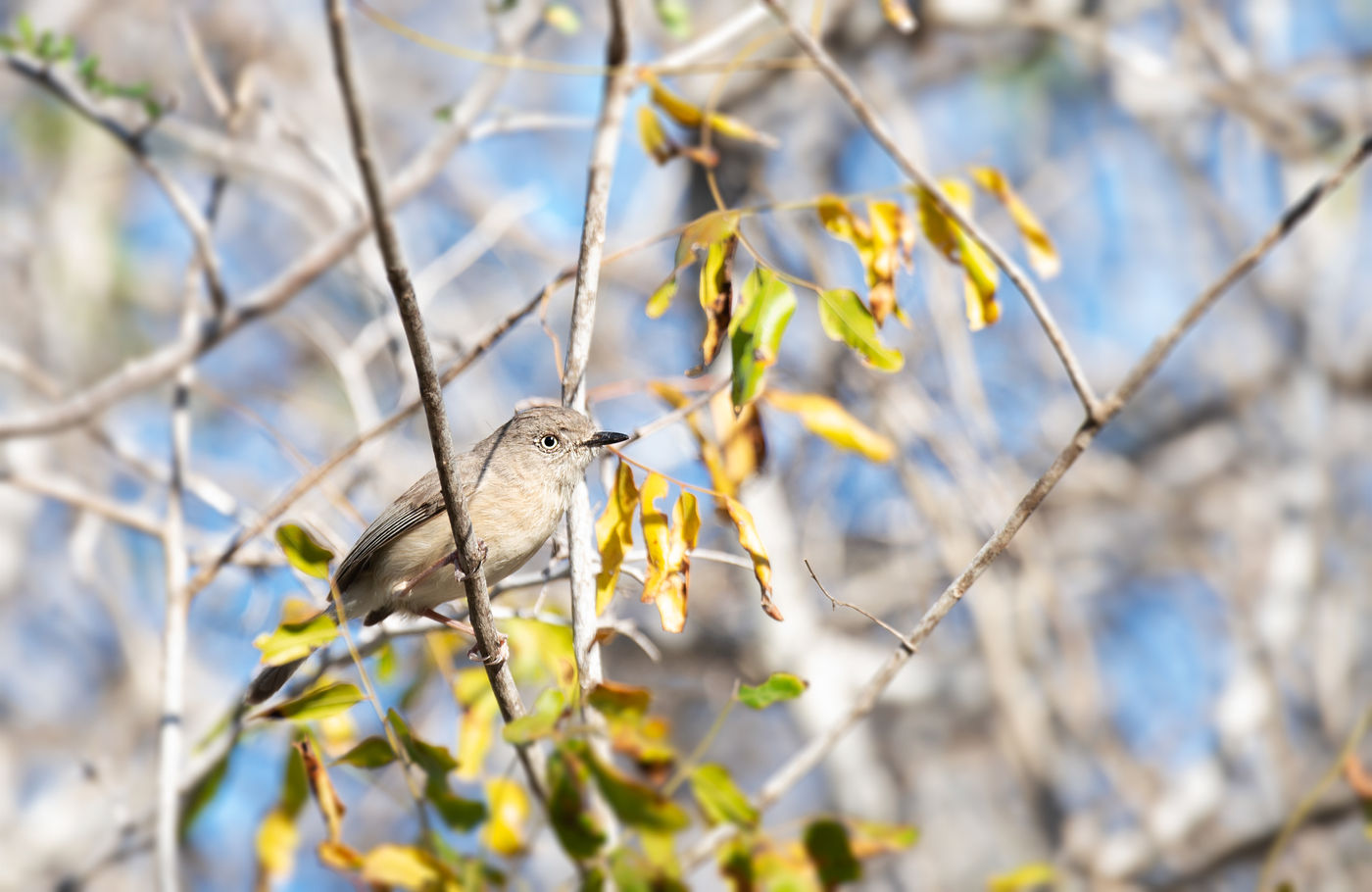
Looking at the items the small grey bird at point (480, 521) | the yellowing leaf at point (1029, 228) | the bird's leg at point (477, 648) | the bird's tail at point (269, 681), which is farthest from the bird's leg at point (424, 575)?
the yellowing leaf at point (1029, 228)

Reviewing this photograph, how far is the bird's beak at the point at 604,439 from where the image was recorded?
3406 mm

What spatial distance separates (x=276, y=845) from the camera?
131 inches

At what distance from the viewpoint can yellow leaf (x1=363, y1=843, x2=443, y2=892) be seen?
2.26 metres

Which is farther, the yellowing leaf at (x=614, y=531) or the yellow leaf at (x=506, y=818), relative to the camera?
the yellow leaf at (x=506, y=818)

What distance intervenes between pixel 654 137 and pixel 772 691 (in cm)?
154

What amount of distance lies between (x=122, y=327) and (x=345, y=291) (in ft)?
8.61

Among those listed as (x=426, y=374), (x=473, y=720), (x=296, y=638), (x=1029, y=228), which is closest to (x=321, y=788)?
(x=296, y=638)

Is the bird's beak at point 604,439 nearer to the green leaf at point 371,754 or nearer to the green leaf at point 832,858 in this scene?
the green leaf at point 371,754

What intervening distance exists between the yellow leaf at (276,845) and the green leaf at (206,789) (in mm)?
320

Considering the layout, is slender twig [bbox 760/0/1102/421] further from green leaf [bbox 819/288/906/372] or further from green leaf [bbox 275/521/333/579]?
green leaf [bbox 275/521/333/579]

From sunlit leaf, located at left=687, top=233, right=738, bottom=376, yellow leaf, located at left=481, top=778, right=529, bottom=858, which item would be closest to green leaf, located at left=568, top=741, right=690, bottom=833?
sunlit leaf, located at left=687, top=233, right=738, bottom=376

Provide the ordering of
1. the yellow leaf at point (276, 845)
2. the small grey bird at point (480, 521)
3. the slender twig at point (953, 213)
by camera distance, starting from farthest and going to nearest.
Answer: the small grey bird at point (480, 521)
the yellow leaf at point (276, 845)
the slender twig at point (953, 213)

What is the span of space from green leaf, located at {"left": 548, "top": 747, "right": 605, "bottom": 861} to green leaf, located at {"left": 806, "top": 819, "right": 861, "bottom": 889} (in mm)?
615

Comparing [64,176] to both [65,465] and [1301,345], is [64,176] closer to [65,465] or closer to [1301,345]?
[65,465]
